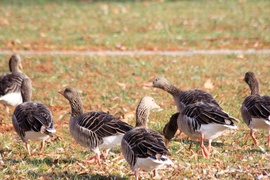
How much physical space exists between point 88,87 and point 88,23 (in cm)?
954

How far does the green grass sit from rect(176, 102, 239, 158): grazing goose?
9.82 m

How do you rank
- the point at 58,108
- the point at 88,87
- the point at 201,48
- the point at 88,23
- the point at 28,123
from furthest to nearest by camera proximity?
the point at 88,23 < the point at 201,48 < the point at 88,87 < the point at 58,108 < the point at 28,123

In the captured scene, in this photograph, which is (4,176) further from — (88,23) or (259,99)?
(88,23)

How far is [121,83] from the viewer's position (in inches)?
595

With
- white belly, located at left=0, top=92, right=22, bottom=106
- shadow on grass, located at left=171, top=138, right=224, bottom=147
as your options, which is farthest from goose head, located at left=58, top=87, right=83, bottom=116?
white belly, located at left=0, top=92, right=22, bottom=106

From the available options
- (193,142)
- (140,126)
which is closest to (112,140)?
(140,126)

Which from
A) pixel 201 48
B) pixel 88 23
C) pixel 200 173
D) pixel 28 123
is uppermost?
pixel 88 23

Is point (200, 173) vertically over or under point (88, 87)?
under

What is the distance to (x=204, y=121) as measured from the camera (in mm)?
9477

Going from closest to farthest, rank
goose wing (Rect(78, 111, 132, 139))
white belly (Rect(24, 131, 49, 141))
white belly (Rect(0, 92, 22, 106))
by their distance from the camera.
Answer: goose wing (Rect(78, 111, 132, 139)) < white belly (Rect(24, 131, 49, 141)) < white belly (Rect(0, 92, 22, 106))

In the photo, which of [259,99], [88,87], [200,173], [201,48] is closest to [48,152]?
[200,173]

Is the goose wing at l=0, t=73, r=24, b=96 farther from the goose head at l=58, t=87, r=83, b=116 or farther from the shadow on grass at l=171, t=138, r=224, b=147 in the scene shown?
the shadow on grass at l=171, t=138, r=224, b=147

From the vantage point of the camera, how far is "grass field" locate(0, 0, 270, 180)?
922cm

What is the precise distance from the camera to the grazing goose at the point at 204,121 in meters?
9.21
